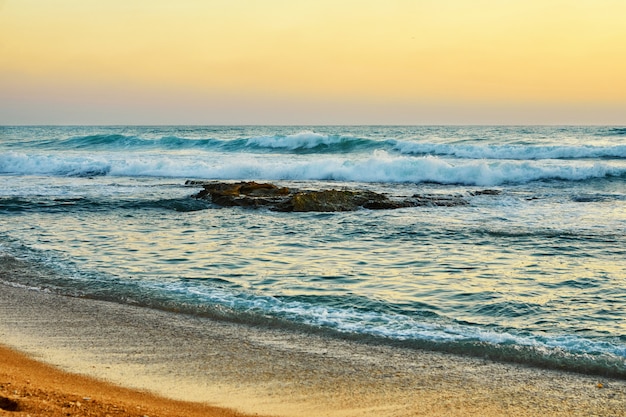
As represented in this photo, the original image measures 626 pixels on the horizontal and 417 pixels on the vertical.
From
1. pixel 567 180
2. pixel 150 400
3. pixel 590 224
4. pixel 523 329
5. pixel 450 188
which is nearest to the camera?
pixel 150 400

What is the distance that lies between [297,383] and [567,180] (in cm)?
2210

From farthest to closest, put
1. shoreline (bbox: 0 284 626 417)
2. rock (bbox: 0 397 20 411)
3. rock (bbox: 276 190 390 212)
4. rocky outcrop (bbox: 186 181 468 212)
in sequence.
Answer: rocky outcrop (bbox: 186 181 468 212)
rock (bbox: 276 190 390 212)
shoreline (bbox: 0 284 626 417)
rock (bbox: 0 397 20 411)

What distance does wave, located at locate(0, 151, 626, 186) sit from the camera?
25.2 m

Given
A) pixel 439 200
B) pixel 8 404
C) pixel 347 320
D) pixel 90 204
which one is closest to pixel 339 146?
pixel 439 200

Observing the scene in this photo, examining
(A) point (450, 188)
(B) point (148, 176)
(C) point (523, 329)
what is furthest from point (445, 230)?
(B) point (148, 176)

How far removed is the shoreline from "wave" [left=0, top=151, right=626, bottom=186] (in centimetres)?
1973

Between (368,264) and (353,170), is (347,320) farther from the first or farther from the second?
(353,170)

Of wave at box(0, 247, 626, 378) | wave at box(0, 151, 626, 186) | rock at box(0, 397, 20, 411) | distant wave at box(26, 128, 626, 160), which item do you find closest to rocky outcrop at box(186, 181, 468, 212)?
wave at box(0, 247, 626, 378)

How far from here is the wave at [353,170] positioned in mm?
25203

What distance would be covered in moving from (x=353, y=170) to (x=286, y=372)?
22.3 meters

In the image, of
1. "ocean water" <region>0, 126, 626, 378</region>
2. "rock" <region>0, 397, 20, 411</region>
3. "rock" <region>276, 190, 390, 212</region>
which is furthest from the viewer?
"rock" <region>276, 190, 390, 212</region>

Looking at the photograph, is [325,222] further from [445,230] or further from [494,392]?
[494,392]

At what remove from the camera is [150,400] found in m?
4.50

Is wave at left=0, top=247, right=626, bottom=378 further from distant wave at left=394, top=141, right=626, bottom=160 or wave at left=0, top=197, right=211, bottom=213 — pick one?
distant wave at left=394, top=141, right=626, bottom=160
